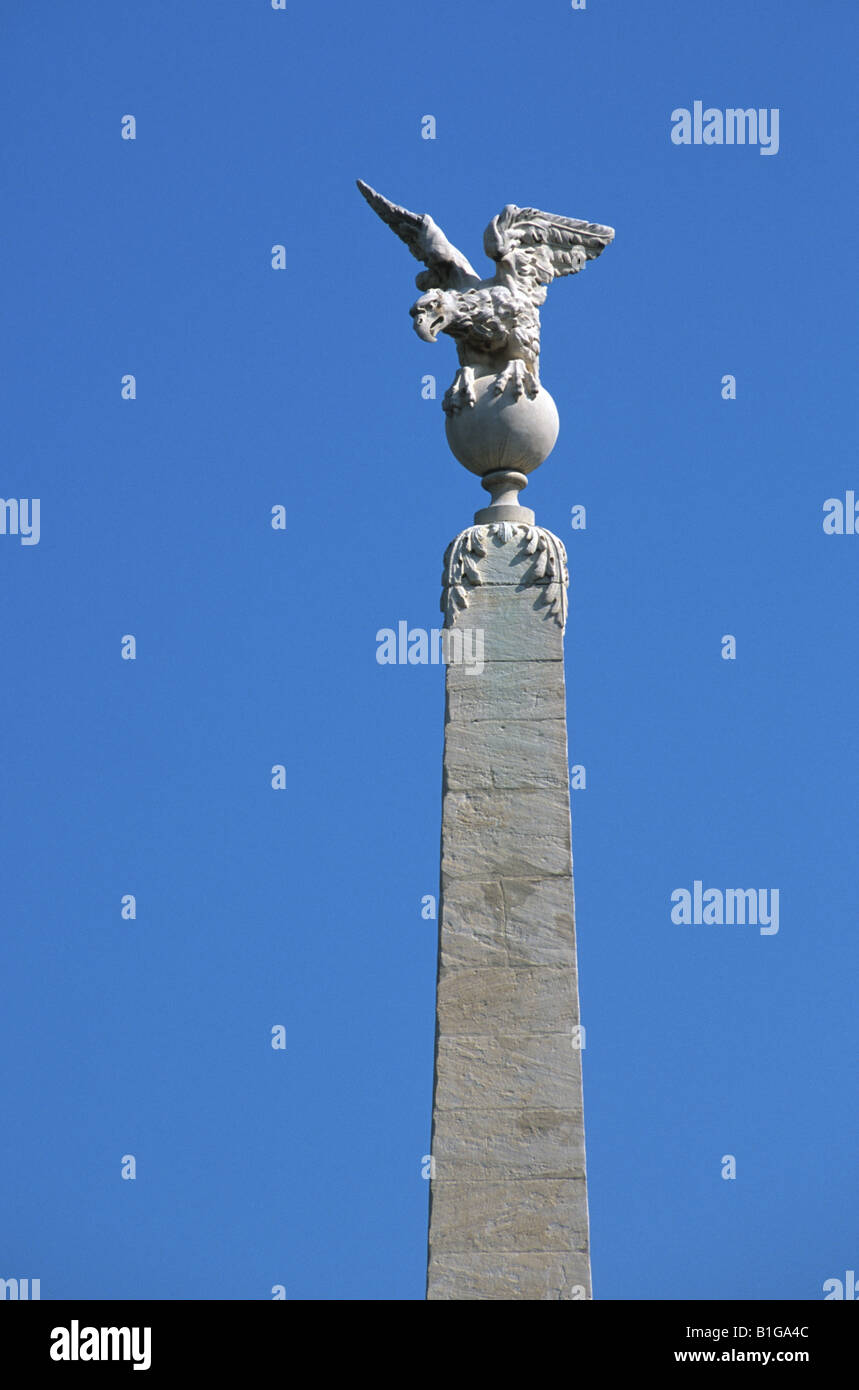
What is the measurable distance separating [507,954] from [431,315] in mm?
5385

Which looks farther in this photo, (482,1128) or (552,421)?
(552,421)

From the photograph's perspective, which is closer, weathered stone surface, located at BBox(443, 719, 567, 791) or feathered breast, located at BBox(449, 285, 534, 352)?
weathered stone surface, located at BBox(443, 719, 567, 791)

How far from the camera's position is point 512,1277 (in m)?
16.5

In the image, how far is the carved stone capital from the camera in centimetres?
1827

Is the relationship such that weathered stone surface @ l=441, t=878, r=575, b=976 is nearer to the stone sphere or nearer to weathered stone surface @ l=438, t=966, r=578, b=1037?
weathered stone surface @ l=438, t=966, r=578, b=1037

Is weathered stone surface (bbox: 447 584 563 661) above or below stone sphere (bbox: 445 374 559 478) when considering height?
below

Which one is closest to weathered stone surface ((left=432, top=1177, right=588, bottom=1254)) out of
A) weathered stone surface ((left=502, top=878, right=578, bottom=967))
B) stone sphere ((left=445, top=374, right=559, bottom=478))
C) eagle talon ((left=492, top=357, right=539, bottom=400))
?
weathered stone surface ((left=502, top=878, right=578, bottom=967))

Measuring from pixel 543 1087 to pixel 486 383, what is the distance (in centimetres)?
587

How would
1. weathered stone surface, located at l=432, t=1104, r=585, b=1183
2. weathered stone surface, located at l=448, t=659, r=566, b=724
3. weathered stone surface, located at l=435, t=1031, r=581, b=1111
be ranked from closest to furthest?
weathered stone surface, located at l=432, t=1104, r=585, b=1183 → weathered stone surface, located at l=435, t=1031, r=581, b=1111 → weathered stone surface, located at l=448, t=659, r=566, b=724

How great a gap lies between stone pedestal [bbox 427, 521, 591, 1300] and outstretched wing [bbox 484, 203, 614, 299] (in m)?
2.30
